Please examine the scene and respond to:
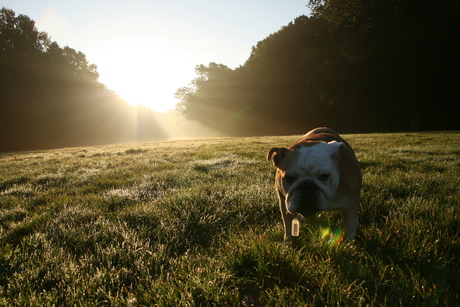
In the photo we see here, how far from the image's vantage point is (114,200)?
4086 millimetres

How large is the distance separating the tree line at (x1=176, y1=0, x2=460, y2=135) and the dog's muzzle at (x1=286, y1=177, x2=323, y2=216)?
2495cm

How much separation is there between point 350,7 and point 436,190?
82.0ft

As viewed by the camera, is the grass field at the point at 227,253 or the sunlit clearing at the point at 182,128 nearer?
the grass field at the point at 227,253

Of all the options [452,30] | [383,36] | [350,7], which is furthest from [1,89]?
[452,30]

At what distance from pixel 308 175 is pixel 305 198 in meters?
0.32

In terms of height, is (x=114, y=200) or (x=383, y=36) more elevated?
(x=383, y=36)

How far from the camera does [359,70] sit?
82.0 feet

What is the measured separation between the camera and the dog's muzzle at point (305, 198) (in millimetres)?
2279

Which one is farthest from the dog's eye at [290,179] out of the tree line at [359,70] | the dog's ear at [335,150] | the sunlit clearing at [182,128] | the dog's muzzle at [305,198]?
the sunlit clearing at [182,128]

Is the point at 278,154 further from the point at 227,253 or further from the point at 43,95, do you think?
the point at 43,95

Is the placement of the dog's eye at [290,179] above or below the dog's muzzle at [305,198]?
above

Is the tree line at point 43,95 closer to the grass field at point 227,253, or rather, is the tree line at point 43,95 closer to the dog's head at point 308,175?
the grass field at point 227,253

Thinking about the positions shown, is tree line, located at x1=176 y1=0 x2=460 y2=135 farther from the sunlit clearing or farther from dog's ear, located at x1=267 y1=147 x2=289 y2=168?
the sunlit clearing

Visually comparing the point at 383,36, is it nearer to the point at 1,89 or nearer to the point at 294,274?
the point at 294,274
